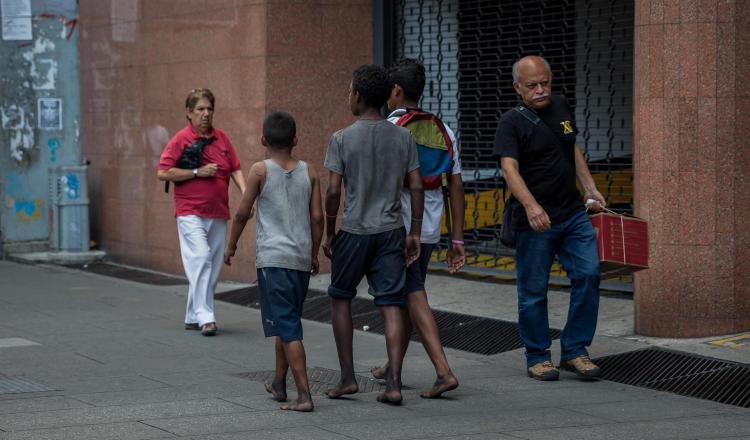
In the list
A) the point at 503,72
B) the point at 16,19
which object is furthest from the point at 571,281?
the point at 16,19

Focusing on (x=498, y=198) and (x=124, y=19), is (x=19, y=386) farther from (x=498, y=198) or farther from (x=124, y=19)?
(x=124, y=19)

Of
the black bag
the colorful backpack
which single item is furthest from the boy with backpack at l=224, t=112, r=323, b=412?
the black bag

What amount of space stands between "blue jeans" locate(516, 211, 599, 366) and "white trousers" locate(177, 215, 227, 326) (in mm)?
2675

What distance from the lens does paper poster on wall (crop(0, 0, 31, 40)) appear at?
1386 cm

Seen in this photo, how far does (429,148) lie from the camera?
23.1 feet

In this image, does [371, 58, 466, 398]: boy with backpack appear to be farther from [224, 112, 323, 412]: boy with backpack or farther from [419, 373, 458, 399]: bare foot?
[224, 112, 323, 412]: boy with backpack

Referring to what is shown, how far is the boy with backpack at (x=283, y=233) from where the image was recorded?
21.7 feet

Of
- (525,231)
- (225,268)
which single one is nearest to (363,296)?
(225,268)

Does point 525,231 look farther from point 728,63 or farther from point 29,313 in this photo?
point 29,313

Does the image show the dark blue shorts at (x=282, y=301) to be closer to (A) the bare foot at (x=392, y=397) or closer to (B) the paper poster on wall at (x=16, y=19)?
(A) the bare foot at (x=392, y=397)

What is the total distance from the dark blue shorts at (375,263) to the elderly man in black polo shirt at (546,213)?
0.91 metres

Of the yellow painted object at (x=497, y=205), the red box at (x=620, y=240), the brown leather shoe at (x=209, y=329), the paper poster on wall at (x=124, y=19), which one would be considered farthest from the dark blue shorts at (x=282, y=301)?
the paper poster on wall at (x=124, y=19)

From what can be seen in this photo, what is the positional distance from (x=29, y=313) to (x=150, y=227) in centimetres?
325

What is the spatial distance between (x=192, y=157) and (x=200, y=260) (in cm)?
76
